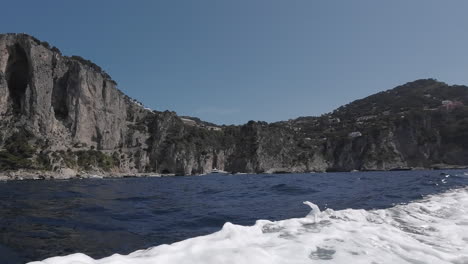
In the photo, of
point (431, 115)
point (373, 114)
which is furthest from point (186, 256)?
point (373, 114)

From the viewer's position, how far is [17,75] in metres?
79.6

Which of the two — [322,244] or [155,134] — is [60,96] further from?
[322,244]

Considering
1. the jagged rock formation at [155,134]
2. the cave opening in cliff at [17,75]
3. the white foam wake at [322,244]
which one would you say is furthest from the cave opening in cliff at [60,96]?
the white foam wake at [322,244]

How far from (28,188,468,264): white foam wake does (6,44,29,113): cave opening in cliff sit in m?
85.3

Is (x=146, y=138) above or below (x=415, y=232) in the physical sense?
above

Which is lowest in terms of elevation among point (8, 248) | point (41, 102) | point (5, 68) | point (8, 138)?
point (8, 248)

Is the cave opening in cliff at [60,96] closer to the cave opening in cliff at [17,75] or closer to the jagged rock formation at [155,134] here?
the jagged rock formation at [155,134]

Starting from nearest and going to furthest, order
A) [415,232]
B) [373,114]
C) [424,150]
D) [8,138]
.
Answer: [415,232], [8,138], [424,150], [373,114]

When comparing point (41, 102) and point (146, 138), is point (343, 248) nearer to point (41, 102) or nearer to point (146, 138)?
point (41, 102)

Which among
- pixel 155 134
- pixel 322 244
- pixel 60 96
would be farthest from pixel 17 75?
pixel 322 244

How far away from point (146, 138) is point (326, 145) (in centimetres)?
6890

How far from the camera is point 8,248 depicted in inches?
185

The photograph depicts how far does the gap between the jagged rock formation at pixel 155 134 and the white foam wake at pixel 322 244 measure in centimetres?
6982

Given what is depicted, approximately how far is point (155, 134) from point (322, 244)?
107 meters
